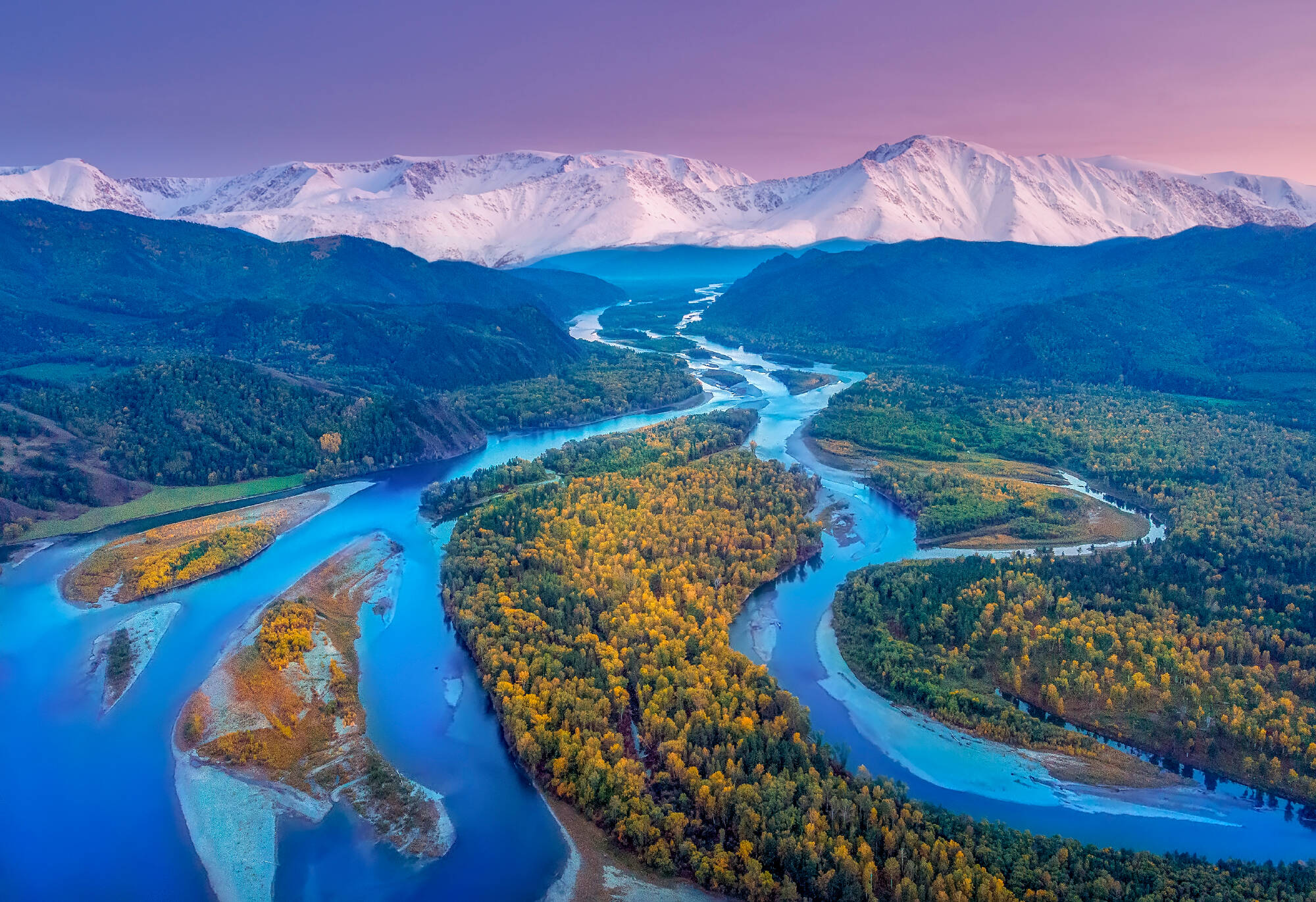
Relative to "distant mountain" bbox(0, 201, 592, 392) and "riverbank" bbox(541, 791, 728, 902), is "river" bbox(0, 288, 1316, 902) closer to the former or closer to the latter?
"riverbank" bbox(541, 791, 728, 902)

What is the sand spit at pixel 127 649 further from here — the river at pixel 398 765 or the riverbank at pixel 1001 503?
the riverbank at pixel 1001 503

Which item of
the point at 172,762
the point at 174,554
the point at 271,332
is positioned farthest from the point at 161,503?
the point at 271,332

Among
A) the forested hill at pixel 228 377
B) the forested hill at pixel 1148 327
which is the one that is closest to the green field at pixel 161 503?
the forested hill at pixel 228 377

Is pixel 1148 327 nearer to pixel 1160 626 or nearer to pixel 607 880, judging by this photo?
pixel 1160 626

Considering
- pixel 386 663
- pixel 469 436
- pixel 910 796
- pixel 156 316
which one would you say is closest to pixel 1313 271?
pixel 469 436

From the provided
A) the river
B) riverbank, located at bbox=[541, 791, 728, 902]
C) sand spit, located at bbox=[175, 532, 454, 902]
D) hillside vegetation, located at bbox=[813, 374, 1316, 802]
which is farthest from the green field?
hillside vegetation, located at bbox=[813, 374, 1316, 802]
